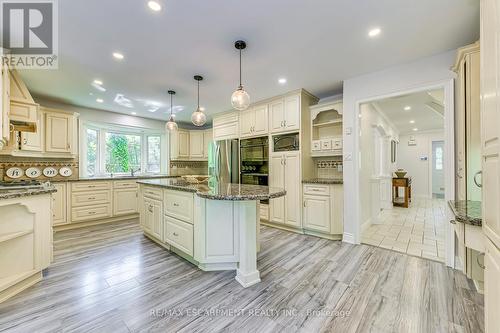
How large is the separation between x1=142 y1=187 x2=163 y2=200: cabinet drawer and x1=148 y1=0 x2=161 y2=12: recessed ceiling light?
204cm

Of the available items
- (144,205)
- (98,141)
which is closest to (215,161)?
(144,205)

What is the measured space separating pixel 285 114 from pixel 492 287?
319cm

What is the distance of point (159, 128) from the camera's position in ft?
18.4

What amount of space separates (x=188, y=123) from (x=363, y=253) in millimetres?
5421

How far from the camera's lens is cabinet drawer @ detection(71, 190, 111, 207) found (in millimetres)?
3943

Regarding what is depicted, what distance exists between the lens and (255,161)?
14.1 ft

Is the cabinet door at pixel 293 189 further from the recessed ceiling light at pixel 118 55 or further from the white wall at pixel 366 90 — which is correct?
the recessed ceiling light at pixel 118 55

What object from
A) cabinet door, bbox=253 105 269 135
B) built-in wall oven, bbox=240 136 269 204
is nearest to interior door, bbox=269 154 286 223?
built-in wall oven, bbox=240 136 269 204

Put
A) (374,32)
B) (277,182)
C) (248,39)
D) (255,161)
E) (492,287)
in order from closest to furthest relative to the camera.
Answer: (492,287) < (374,32) < (248,39) < (277,182) < (255,161)

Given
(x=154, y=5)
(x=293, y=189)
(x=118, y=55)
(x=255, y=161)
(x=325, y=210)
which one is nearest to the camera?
(x=154, y=5)

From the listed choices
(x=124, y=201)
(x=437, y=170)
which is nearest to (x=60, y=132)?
(x=124, y=201)

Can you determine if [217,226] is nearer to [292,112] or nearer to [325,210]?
[325,210]

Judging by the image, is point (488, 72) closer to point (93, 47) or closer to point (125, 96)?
point (93, 47)

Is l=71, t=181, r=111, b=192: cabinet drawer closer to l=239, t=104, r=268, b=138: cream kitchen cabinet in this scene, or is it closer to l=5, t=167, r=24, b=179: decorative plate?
l=5, t=167, r=24, b=179: decorative plate
